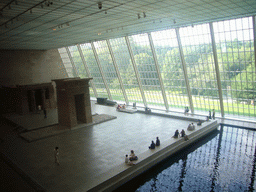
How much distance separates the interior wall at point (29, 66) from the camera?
3012cm

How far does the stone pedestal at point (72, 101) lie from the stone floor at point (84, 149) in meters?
1.31

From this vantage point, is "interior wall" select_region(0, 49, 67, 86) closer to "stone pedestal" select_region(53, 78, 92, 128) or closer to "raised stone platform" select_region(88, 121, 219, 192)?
"stone pedestal" select_region(53, 78, 92, 128)

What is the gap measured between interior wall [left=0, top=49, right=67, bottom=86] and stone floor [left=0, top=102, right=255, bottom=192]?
14.3 m

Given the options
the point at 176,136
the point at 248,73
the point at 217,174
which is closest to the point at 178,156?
the point at 176,136

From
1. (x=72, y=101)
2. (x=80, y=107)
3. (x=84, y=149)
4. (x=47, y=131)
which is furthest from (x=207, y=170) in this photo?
(x=47, y=131)

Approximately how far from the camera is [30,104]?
89.5ft

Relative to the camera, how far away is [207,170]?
11734 millimetres

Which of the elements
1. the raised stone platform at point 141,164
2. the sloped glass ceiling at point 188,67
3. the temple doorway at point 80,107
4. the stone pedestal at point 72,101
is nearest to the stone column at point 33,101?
the stone pedestal at point 72,101

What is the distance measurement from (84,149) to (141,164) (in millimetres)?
4532

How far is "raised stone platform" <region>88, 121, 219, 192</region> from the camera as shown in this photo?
10312mm

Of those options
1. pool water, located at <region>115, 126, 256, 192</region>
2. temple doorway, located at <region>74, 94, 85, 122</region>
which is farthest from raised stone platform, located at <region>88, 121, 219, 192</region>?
temple doorway, located at <region>74, 94, 85, 122</region>

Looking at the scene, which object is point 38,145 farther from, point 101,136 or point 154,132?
point 154,132

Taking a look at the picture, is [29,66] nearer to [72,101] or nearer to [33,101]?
[33,101]

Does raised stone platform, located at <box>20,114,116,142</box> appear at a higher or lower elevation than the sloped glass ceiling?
lower
